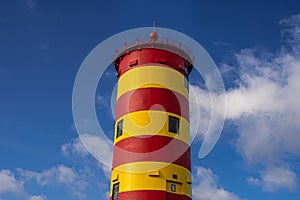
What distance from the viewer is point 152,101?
Answer: 23.3 m

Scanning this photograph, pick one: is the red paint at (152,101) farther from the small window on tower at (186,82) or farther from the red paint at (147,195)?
the red paint at (147,195)

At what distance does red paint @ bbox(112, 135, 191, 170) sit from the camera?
71.6ft

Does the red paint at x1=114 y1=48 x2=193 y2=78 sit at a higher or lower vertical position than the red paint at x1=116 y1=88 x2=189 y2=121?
higher

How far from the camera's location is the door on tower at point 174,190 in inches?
838

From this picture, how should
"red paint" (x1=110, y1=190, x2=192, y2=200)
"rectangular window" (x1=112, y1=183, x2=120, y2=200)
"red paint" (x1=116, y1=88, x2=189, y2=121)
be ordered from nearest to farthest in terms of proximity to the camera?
"red paint" (x1=110, y1=190, x2=192, y2=200) < "rectangular window" (x1=112, y1=183, x2=120, y2=200) < "red paint" (x1=116, y1=88, x2=189, y2=121)

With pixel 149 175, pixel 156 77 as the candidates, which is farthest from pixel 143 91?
pixel 149 175

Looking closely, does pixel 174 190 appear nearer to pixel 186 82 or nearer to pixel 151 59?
pixel 186 82

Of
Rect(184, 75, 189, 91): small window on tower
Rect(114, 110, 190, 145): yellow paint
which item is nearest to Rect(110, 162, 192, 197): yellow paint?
Rect(114, 110, 190, 145): yellow paint

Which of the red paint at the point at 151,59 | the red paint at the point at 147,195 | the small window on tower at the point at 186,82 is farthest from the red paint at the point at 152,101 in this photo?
the red paint at the point at 147,195

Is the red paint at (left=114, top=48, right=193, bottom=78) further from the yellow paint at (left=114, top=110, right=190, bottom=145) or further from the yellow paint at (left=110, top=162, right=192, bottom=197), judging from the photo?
the yellow paint at (left=110, top=162, right=192, bottom=197)

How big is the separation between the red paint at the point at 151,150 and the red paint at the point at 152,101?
203cm

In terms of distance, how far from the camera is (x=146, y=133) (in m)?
22.4

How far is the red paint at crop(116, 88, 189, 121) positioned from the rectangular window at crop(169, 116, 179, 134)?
473mm

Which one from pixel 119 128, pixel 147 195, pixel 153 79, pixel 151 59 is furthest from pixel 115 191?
pixel 151 59
